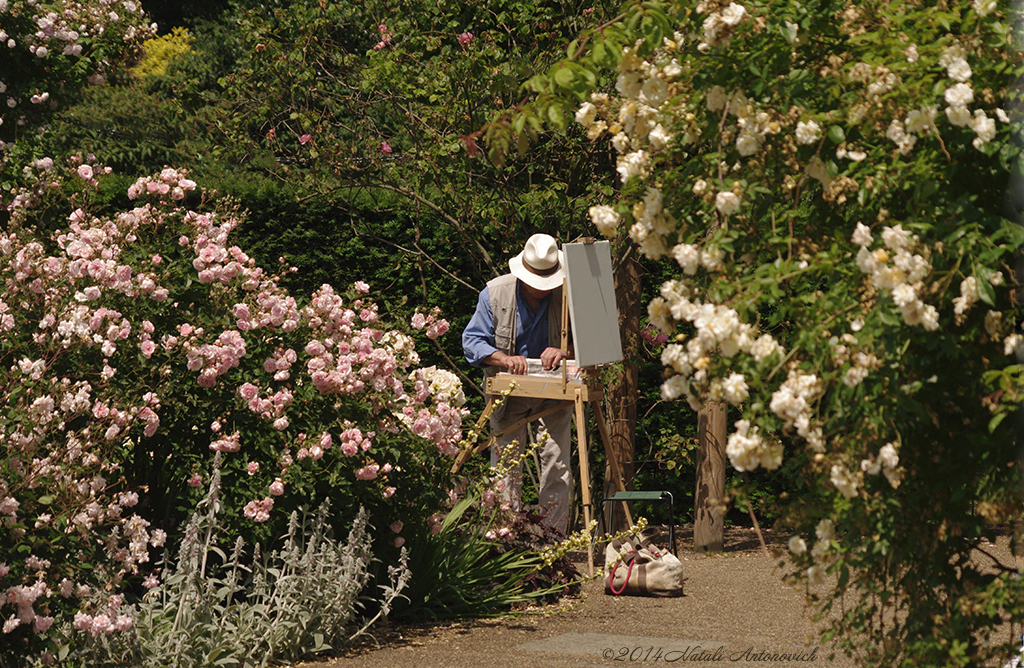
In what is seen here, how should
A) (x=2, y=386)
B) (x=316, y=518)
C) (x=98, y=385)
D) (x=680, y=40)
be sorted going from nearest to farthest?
(x=680, y=40) < (x=2, y=386) < (x=98, y=385) < (x=316, y=518)

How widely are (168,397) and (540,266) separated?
2.40m

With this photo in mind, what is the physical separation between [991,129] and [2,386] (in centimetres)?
310

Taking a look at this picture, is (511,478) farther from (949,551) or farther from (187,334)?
(949,551)

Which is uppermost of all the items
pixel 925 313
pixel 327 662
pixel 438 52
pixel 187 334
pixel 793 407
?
pixel 438 52

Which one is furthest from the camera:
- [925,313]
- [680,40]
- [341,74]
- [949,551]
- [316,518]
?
[341,74]

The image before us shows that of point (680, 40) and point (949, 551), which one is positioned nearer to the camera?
point (949, 551)

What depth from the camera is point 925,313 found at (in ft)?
7.04

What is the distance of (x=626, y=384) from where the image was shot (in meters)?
6.89

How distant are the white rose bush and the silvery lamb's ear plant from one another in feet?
6.36

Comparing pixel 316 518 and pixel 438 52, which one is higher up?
pixel 438 52

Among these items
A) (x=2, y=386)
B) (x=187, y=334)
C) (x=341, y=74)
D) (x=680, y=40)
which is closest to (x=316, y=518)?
(x=187, y=334)

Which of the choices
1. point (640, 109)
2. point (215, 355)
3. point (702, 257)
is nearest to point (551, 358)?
point (215, 355)

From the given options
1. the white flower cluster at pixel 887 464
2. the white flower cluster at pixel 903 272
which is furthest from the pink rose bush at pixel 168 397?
the white flower cluster at pixel 903 272

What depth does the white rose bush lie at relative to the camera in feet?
7.41
